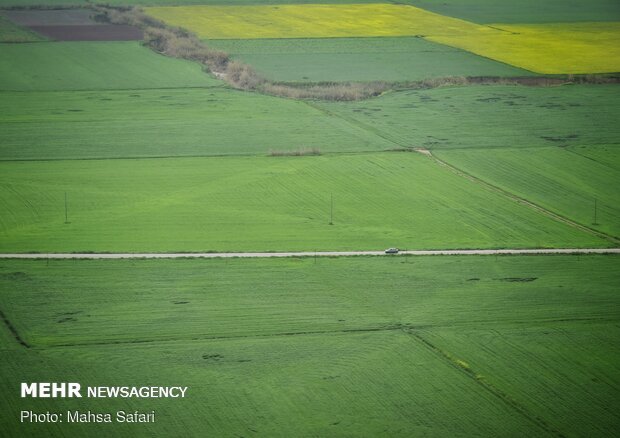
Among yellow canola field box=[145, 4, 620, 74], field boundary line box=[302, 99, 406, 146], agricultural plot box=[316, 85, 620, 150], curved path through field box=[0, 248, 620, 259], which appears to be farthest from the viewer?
yellow canola field box=[145, 4, 620, 74]

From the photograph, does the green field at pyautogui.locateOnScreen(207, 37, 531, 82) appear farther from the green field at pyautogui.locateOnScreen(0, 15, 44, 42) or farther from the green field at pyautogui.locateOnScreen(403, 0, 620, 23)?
the green field at pyautogui.locateOnScreen(403, 0, 620, 23)

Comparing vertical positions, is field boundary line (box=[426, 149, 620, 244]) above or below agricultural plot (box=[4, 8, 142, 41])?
below

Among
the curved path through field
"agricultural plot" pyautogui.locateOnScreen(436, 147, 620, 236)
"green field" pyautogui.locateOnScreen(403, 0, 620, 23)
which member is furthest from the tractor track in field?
"green field" pyautogui.locateOnScreen(403, 0, 620, 23)

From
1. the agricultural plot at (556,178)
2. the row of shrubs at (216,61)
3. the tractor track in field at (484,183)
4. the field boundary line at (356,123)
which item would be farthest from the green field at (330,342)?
the row of shrubs at (216,61)

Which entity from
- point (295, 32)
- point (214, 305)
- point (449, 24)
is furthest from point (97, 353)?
point (449, 24)

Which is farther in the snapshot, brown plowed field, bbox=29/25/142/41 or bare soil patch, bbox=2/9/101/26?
bare soil patch, bbox=2/9/101/26

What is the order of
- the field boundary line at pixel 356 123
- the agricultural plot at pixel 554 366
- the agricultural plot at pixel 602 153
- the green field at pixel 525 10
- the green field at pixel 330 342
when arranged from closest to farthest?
1. the green field at pixel 330 342
2. the agricultural plot at pixel 554 366
3. the agricultural plot at pixel 602 153
4. the field boundary line at pixel 356 123
5. the green field at pixel 525 10

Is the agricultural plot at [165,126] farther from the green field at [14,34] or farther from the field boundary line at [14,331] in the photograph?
the field boundary line at [14,331]
